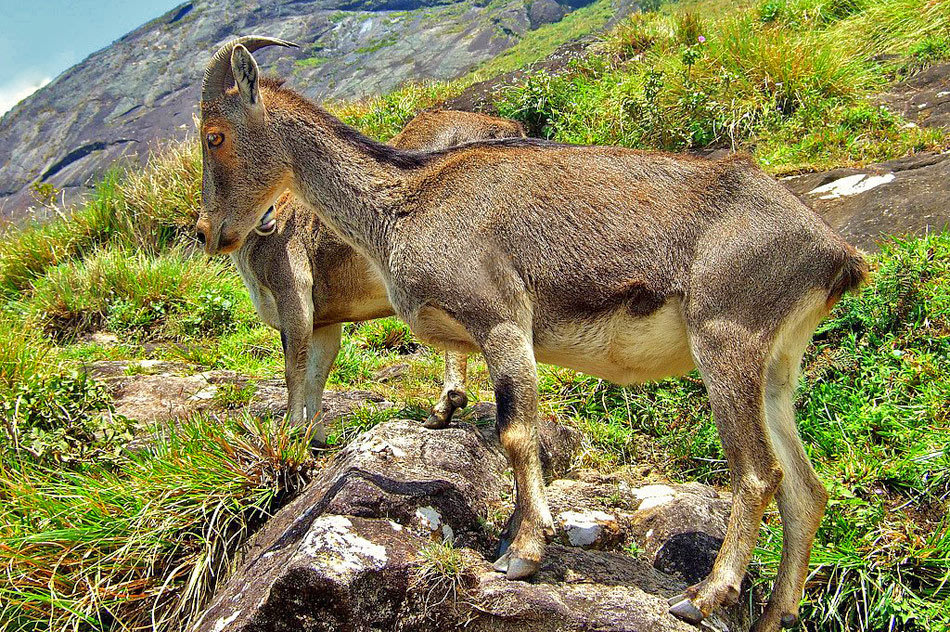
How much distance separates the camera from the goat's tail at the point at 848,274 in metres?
4.09

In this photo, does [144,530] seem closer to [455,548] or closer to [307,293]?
[455,548]

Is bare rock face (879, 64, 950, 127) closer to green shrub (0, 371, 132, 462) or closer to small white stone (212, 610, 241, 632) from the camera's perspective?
small white stone (212, 610, 241, 632)

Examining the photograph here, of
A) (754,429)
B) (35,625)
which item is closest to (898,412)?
(754,429)

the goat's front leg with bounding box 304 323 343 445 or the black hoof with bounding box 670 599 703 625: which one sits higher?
the goat's front leg with bounding box 304 323 343 445

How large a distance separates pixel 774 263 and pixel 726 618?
1.88 metres

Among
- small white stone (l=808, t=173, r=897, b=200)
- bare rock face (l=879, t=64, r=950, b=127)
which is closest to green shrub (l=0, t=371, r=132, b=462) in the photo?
small white stone (l=808, t=173, r=897, b=200)

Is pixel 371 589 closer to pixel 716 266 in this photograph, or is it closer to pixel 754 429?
pixel 754 429

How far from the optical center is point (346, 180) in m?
4.61

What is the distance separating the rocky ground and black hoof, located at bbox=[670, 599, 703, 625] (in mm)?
48

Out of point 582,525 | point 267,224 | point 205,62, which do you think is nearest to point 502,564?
point 582,525

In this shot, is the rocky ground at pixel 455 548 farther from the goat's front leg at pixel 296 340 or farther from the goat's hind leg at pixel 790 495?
the goat's front leg at pixel 296 340

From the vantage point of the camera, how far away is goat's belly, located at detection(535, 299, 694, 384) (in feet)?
13.6

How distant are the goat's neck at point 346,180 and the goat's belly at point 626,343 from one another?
3.63 ft

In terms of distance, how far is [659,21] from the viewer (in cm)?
1336
